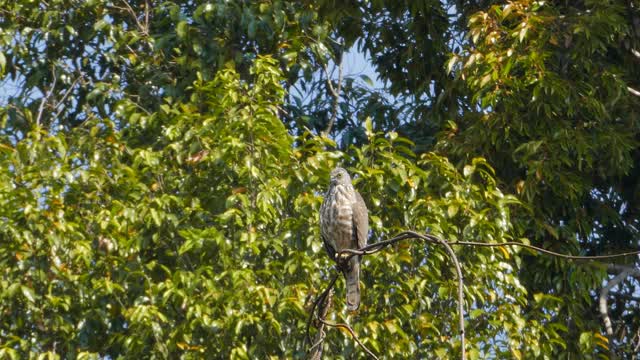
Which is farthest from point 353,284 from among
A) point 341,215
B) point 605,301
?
point 605,301

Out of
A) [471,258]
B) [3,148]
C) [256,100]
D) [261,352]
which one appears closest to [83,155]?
[3,148]

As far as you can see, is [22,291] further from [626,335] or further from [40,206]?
[626,335]

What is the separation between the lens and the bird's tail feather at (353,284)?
730 centimetres

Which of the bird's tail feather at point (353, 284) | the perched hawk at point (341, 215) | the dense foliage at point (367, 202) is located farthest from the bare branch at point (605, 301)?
the bird's tail feather at point (353, 284)

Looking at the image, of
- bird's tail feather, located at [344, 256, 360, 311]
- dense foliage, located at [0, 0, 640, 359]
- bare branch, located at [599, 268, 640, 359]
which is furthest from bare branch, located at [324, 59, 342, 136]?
bird's tail feather, located at [344, 256, 360, 311]

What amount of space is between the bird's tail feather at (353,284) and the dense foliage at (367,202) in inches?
16.7

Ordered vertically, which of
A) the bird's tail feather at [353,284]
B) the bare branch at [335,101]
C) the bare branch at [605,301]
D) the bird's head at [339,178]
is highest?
the bare branch at [335,101]

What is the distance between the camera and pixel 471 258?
26.6ft

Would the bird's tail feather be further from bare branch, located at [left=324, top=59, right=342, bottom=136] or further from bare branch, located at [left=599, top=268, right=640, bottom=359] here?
bare branch, located at [left=324, top=59, right=342, bottom=136]

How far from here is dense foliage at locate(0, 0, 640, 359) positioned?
7824 mm

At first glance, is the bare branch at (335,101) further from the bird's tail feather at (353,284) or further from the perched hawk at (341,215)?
the bird's tail feather at (353,284)

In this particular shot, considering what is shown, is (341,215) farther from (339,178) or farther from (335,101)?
(335,101)

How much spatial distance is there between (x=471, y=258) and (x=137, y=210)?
2068 mm

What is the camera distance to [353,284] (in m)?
7.32
